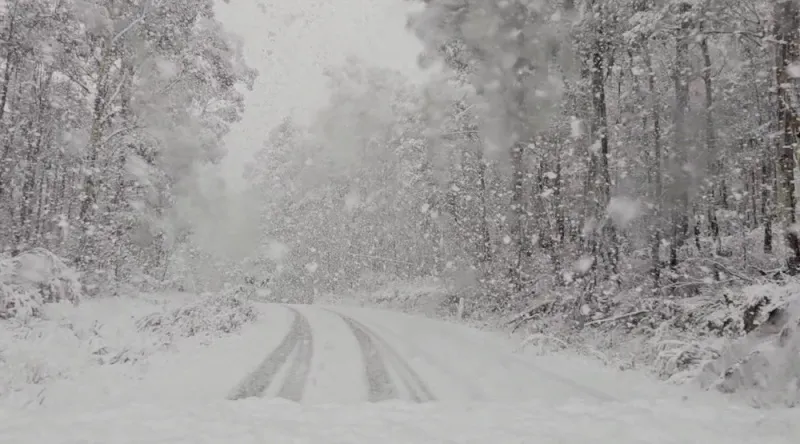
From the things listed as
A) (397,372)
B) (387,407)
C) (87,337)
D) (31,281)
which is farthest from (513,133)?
(31,281)

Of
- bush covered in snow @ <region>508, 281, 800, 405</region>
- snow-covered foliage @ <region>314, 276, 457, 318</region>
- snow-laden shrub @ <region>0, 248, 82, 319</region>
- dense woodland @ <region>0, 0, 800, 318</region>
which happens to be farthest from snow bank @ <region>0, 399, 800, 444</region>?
snow-covered foliage @ <region>314, 276, 457, 318</region>

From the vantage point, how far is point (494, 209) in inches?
911

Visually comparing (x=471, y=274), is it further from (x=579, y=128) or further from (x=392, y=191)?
(x=392, y=191)

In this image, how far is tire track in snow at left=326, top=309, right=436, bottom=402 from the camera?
7.13 metres

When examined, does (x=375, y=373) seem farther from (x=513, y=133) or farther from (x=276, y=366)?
(x=513, y=133)

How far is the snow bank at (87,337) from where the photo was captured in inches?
285

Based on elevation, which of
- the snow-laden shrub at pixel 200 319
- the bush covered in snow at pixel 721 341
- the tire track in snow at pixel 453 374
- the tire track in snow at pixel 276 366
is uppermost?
the bush covered in snow at pixel 721 341

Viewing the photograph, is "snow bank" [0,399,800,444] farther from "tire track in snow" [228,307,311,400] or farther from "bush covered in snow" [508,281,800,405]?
"tire track in snow" [228,307,311,400]

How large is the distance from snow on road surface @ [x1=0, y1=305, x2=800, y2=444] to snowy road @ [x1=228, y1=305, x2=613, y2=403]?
3cm

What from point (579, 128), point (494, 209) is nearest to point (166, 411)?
A: point (579, 128)

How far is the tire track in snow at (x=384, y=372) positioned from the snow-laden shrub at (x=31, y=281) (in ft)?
21.4

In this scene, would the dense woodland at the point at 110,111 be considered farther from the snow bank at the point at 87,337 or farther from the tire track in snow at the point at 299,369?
the tire track in snow at the point at 299,369

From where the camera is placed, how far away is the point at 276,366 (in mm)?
9039

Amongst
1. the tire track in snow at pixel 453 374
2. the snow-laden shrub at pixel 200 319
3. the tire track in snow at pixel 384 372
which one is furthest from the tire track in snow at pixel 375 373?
the snow-laden shrub at pixel 200 319
